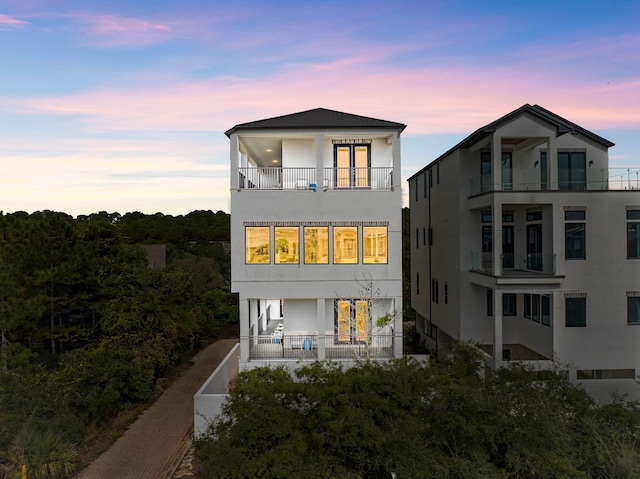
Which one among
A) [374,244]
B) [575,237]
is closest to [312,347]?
[374,244]

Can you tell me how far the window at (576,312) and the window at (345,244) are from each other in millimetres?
8255

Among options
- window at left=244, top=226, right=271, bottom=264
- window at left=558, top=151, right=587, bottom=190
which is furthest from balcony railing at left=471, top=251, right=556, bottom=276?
window at left=244, top=226, right=271, bottom=264

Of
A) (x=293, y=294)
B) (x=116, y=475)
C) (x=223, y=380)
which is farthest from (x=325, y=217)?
(x=116, y=475)

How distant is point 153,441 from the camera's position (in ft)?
46.7

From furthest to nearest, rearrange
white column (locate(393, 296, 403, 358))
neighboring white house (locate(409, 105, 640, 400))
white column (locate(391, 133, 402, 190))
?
neighboring white house (locate(409, 105, 640, 400)) → white column (locate(393, 296, 403, 358)) → white column (locate(391, 133, 402, 190))

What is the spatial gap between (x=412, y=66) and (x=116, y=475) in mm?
19383

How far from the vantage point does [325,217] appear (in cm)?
1507

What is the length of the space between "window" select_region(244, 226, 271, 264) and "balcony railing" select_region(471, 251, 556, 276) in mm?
8658

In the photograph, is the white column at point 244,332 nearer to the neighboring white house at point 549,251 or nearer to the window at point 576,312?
the neighboring white house at point 549,251

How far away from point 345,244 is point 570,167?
10768 mm

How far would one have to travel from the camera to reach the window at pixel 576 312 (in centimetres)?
1638

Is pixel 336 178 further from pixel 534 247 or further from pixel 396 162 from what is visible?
pixel 534 247

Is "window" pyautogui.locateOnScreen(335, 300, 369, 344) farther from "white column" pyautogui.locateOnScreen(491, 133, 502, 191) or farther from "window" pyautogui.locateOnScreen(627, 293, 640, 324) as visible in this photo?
"window" pyautogui.locateOnScreen(627, 293, 640, 324)

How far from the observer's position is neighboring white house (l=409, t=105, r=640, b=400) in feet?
53.6
